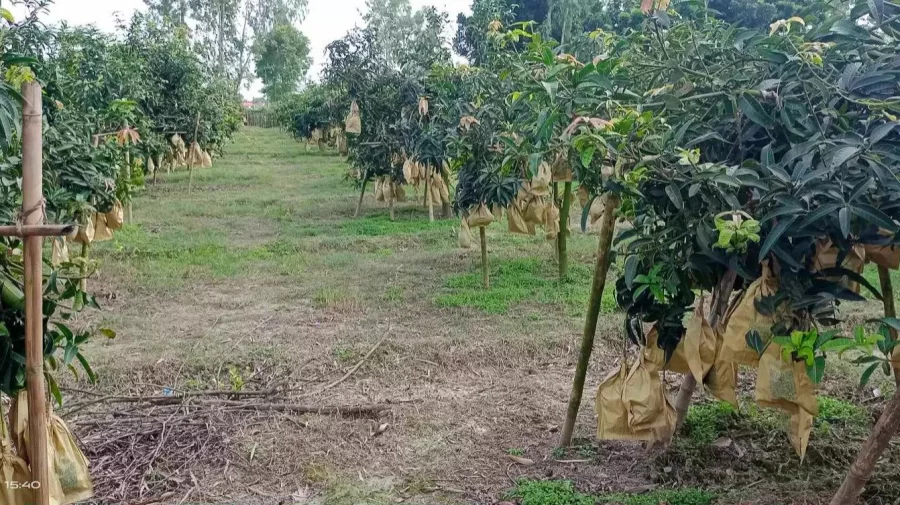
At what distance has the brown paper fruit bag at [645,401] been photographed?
9.12 feet

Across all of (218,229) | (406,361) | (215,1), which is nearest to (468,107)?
(406,361)

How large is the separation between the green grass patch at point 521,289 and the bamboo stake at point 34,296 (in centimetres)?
384

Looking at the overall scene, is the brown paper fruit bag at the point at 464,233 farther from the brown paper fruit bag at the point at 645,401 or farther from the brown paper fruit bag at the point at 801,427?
the brown paper fruit bag at the point at 801,427

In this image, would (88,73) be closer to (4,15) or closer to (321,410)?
(321,410)

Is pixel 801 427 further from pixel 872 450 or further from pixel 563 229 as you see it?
pixel 563 229

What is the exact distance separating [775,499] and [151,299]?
5.07 meters

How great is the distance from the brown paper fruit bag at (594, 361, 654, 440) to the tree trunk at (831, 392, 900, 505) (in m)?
0.75

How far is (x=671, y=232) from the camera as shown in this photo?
240 centimetres

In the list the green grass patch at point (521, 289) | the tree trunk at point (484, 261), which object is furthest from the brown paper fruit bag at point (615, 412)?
the tree trunk at point (484, 261)

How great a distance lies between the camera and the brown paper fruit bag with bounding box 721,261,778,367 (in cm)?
222

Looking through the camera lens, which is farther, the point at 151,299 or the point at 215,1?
the point at 215,1

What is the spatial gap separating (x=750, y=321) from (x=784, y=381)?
0.20 meters

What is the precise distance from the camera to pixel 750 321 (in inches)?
88.4

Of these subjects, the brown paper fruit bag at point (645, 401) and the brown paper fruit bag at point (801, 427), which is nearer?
the brown paper fruit bag at point (801, 427)
